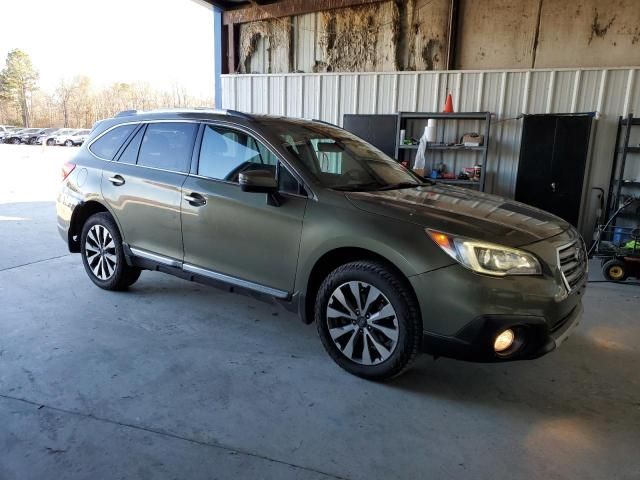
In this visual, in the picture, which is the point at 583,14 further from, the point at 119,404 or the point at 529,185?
the point at 119,404

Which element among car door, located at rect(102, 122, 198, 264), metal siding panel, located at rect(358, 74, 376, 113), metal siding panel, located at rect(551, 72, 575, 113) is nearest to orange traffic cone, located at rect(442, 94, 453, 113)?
metal siding panel, located at rect(358, 74, 376, 113)

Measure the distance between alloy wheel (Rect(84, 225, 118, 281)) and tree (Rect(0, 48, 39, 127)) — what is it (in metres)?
52.4

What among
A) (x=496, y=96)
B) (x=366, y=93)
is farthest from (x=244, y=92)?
(x=496, y=96)

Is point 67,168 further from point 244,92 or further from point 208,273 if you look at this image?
point 244,92

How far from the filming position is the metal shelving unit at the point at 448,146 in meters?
6.71

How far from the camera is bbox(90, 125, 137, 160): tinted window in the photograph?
157 inches

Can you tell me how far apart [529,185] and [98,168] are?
18.2 feet

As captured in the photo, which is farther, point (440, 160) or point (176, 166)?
point (440, 160)

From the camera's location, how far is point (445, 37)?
24.0 feet

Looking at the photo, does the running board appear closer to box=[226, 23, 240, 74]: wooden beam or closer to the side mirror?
the side mirror

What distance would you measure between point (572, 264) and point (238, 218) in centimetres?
208

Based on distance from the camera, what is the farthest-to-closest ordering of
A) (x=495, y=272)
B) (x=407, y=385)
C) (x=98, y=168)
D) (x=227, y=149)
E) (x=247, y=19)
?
(x=247, y=19), (x=98, y=168), (x=227, y=149), (x=407, y=385), (x=495, y=272)

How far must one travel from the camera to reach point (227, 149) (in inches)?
132

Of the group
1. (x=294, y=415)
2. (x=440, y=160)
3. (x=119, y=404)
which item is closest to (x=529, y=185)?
(x=440, y=160)
